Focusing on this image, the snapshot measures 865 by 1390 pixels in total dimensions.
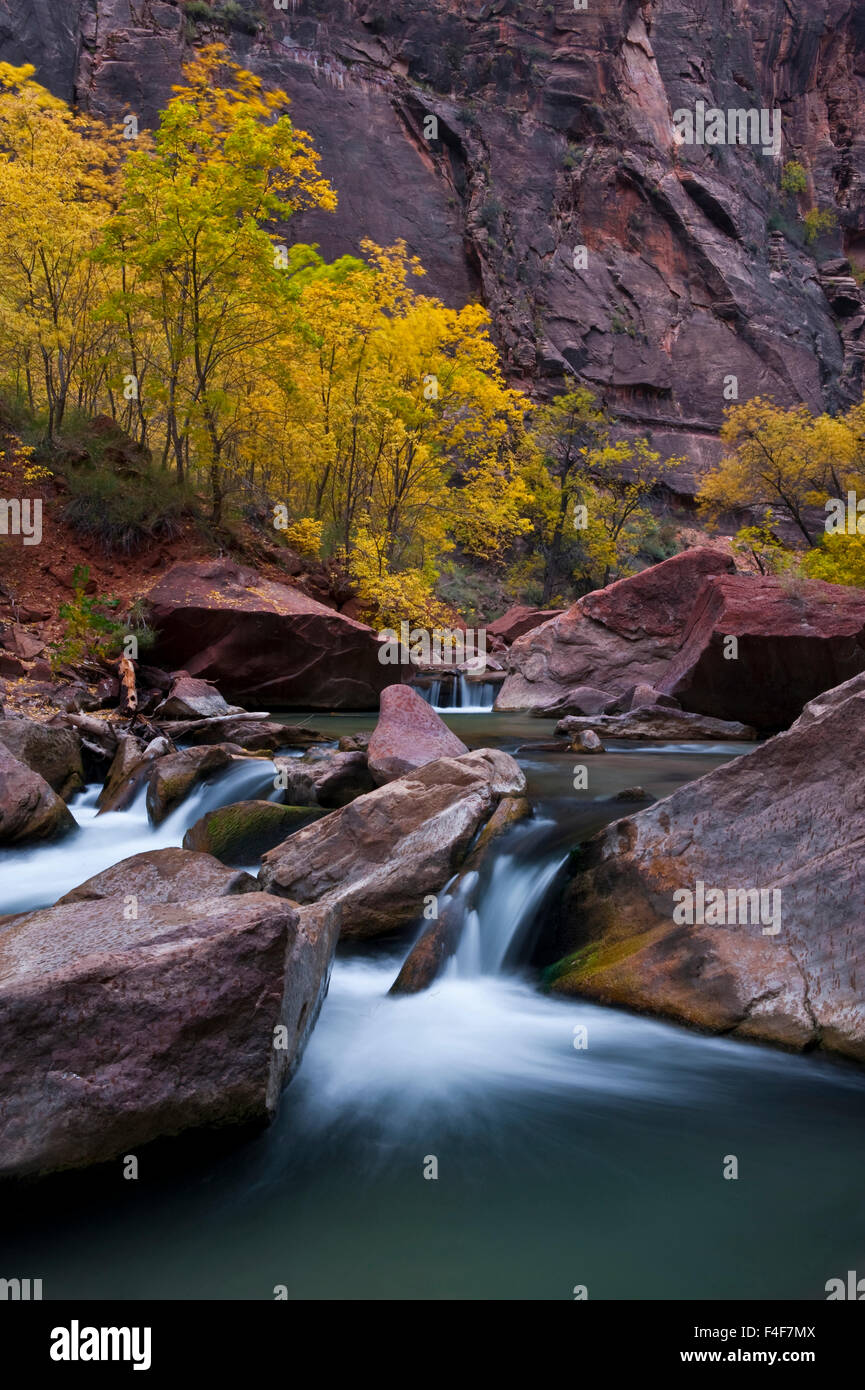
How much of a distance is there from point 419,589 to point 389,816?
44.0 feet

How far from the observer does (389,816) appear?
6.89 metres

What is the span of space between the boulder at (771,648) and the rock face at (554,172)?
122ft

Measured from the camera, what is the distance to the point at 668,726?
13812 millimetres

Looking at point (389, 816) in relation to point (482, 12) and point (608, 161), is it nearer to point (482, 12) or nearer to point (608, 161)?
point (608, 161)

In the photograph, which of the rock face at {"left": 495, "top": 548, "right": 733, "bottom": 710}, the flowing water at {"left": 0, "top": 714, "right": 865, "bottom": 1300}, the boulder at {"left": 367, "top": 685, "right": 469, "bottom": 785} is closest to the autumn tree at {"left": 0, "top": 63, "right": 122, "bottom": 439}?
the rock face at {"left": 495, "top": 548, "right": 733, "bottom": 710}

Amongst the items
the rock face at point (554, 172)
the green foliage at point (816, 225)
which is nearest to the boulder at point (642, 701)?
the rock face at point (554, 172)

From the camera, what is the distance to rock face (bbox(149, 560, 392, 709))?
1573 centimetres

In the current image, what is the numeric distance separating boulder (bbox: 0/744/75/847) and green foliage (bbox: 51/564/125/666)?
554cm

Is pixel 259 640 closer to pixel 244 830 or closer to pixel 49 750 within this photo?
pixel 49 750

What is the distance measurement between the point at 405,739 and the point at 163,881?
342 centimetres

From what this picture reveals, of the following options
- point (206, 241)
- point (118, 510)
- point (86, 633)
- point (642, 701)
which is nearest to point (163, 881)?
point (86, 633)

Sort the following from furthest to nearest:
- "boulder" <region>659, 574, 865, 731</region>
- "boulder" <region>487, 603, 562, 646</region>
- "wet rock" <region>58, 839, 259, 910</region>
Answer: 1. "boulder" <region>487, 603, 562, 646</region>
2. "boulder" <region>659, 574, 865, 731</region>
3. "wet rock" <region>58, 839, 259, 910</region>

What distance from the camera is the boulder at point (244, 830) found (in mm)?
7891

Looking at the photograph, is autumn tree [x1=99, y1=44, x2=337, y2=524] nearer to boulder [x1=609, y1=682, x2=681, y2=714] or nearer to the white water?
boulder [x1=609, y1=682, x2=681, y2=714]
